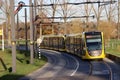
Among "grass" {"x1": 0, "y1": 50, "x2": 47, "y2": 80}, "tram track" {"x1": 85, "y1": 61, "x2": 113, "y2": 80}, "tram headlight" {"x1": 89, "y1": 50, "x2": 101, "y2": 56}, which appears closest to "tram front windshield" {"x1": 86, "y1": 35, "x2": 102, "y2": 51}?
"tram headlight" {"x1": 89, "y1": 50, "x2": 101, "y2": 56}

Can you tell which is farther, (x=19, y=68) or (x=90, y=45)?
(x=90, y=45)

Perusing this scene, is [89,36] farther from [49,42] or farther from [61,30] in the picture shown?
[61,30]

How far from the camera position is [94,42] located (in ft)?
143

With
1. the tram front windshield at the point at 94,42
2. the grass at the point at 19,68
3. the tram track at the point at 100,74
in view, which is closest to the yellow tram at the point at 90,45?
the tram front windshield at the point at 94,42

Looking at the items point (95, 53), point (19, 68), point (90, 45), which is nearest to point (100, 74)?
point (19, 68)

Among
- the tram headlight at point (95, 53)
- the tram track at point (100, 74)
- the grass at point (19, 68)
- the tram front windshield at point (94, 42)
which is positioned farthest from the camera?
the tram headlight at point (95, 53)

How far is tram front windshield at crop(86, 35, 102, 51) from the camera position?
43481 mm

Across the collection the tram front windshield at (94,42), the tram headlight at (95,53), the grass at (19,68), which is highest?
the tram front windshield at (94,42)

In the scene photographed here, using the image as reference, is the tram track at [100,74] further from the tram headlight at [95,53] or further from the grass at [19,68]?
the tram headlight at [95,53]

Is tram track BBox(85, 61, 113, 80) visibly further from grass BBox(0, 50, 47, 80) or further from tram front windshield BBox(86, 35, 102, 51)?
tram front windshield BBox(86, 35, 102, 51)

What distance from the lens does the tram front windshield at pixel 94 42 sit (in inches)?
1712

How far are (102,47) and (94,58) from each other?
1717mm

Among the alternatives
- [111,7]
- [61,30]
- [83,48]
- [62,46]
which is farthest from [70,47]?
[61,30]

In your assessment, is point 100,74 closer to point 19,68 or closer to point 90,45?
point 19,68
